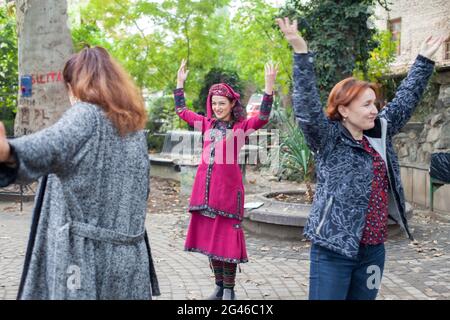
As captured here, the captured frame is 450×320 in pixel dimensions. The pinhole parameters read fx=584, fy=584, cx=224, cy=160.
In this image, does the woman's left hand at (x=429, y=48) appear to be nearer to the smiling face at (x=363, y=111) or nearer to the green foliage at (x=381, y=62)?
the smiling face at (x=363, y=111)

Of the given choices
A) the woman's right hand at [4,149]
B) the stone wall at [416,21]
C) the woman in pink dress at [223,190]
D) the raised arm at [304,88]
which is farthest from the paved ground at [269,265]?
the stone wall at [416,21]

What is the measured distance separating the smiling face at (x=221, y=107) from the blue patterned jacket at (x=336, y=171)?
1.82m

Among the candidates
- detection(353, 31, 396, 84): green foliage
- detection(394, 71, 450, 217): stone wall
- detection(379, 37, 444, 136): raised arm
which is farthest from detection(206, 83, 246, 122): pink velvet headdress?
detection(353, 31, 396, 84): green foliage

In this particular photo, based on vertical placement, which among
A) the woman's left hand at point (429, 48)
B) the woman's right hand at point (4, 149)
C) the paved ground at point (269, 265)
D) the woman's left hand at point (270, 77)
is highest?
the woman's left hand at point (429, 48)

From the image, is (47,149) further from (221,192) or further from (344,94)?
(221,192)

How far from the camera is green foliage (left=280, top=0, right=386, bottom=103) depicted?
26.9ft

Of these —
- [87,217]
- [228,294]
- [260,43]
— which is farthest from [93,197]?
[260,43]

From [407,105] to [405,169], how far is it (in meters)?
8.28

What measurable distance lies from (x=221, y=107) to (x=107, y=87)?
99.2 inches

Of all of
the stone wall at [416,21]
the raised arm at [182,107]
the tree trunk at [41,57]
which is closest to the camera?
the raised arm at [182,107]

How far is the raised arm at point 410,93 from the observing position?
138 inches

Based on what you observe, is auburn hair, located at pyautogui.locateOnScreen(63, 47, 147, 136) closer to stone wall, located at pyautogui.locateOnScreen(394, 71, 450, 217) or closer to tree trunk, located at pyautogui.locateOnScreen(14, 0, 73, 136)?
tree trunk, located at pyautogui.locateOnScreen(14, 0, 73, 136)

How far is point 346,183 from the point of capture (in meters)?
3.12
